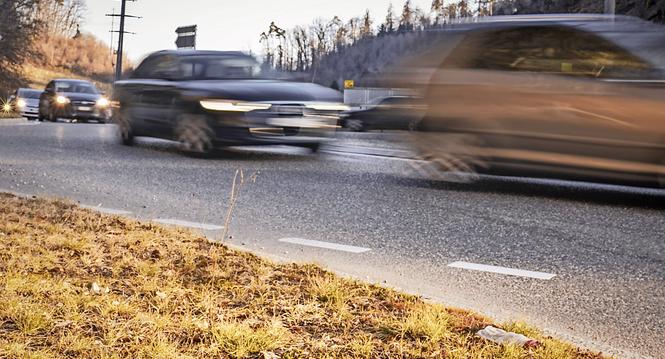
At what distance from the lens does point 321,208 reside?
26.6 feet

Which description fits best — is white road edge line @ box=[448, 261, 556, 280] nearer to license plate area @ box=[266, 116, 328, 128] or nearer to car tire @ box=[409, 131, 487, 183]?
car tire @ box=[409, 131, 487, 183]

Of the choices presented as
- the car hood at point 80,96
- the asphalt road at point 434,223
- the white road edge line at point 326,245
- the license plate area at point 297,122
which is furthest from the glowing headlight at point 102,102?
the white road edge line at point 326,245

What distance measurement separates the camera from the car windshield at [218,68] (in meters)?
13.3

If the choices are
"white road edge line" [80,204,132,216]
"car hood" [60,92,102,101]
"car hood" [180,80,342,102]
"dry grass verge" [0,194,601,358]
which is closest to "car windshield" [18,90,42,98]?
"car hood" [60,92,102,101]

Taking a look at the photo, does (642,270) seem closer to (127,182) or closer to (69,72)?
(127,182)

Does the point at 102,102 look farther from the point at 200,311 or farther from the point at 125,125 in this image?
the point at 200,311

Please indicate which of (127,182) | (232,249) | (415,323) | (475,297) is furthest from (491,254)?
(127,182)

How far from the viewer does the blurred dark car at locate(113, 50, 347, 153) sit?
11992 mm

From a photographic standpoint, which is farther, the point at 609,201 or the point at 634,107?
the point at 609,201

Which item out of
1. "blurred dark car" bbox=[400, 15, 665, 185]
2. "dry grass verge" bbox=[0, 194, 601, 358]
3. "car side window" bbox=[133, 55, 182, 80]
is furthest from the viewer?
"car side window" bbox=[133, 55, 182, 80]

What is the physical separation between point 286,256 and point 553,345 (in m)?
2.59

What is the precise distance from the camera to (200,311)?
12.8 feet

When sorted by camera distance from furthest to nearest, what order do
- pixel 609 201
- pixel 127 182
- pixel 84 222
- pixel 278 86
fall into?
pixel 278 86 → pixel 127 182 → pixel 609 201 → pixel 84 222

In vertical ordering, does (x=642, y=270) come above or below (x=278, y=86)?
below
